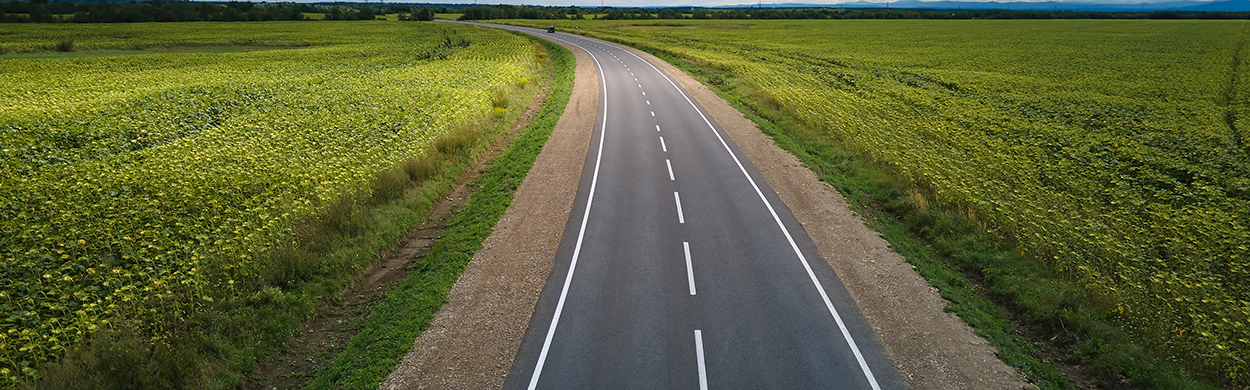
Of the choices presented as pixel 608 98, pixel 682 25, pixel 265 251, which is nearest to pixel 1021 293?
pixel 265 251

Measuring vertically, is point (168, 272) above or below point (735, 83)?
below

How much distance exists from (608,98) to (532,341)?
24.1 metres

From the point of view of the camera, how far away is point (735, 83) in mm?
36500

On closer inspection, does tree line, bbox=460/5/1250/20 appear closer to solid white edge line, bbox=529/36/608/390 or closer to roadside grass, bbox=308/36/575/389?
solid white edge line, bbox=529/36/608/390

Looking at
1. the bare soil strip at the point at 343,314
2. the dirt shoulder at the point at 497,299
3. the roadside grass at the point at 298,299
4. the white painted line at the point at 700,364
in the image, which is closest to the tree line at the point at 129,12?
the roadside grass at the point at 298,299

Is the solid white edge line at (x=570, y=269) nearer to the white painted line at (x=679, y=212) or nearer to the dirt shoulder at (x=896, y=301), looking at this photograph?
the white painted line at (x=679, y=212)

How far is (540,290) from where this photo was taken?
10805mm

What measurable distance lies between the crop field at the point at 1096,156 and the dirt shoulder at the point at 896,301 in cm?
259

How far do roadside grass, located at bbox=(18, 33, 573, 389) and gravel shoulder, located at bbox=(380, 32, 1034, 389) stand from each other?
1.48 ft

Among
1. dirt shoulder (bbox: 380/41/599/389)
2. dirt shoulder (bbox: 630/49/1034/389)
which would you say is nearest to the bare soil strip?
dirt shoulder (bbox: 380/41/599/389)

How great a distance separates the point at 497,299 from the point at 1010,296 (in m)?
9.54

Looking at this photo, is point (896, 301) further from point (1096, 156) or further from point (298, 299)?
point (1096, 156)

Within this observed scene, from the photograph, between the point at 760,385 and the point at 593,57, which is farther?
the point at 593,57

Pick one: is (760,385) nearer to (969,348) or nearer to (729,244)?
(969,348)
